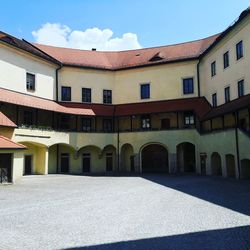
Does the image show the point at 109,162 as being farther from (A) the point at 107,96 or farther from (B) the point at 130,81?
(B) the point at 130,81

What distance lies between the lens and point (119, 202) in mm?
14016

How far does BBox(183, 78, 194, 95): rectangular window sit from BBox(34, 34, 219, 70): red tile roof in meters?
2.21

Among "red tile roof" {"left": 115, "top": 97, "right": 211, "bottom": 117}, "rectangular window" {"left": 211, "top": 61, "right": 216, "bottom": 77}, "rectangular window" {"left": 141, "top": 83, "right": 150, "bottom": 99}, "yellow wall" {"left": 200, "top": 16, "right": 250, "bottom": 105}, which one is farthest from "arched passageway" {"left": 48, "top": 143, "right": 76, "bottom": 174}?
"rectangular window" {"left": 211, "top": 61, "right": 216, "bottom": 77}

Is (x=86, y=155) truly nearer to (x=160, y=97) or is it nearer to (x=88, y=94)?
(x=88, y=94)

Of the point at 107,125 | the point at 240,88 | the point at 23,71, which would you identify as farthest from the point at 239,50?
the point at 23,71

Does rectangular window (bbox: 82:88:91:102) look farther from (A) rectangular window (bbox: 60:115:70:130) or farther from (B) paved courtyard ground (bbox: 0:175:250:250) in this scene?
(B) paved courtyard ground (bbox: 0:175:250:250)

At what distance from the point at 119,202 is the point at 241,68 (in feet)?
50.0

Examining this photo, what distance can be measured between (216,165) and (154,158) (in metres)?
8.62

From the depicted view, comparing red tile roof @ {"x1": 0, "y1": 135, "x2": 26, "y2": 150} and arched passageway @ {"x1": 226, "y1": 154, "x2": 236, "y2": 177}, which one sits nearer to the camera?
red tile roof @ {"x1": 0, "y1": 135, "x2": 26, "y2": 150}

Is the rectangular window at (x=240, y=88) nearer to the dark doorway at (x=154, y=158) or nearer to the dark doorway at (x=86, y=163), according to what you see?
the dark doorway at (x=154, y=158)

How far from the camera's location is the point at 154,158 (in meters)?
34.8

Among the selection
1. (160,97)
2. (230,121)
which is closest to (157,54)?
(160,97)

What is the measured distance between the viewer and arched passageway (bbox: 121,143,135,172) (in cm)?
3469

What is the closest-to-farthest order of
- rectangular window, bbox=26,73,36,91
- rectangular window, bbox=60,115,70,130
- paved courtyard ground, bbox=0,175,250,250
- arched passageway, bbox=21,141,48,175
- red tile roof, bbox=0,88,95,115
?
paved courtyard ground, bbox=0,175,250,250, red tile roof, bbox=0,88,95,115, rectangular window, bbox=26,73,36,91, arched passageway, bbox=21,141,48,175, rectangular window, bbox=60,115,70,130
